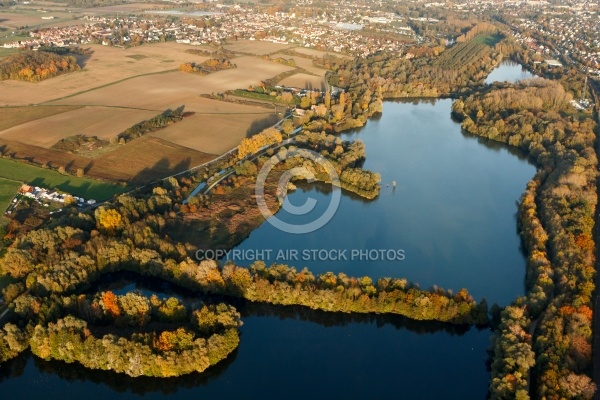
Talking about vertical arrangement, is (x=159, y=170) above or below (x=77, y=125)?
Result: below

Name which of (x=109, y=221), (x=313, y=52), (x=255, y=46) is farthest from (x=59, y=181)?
(x=255, y=46)

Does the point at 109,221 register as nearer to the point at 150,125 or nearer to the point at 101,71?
the point at 150,125

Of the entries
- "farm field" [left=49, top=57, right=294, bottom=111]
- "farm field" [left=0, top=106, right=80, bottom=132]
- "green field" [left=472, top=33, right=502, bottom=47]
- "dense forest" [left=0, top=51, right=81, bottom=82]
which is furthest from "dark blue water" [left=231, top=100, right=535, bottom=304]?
"green field" [left=472, top=33, right=502, bottom=47]

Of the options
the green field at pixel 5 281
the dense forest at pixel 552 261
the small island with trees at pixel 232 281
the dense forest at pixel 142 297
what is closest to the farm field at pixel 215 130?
the small island with trees at pixel 232 281

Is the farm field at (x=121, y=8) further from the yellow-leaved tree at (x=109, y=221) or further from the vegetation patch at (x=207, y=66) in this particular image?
the yellow-leaved tree at (x=109, y=221)

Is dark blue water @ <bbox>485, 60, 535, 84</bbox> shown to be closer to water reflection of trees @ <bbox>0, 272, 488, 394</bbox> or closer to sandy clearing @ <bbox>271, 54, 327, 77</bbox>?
sandy clearing @ <bbox>271, 54, 327, 77</bbox>

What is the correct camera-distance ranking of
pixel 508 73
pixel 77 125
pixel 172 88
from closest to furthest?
pixel 77 125 → pixel 172 88 → pixel 508 73
